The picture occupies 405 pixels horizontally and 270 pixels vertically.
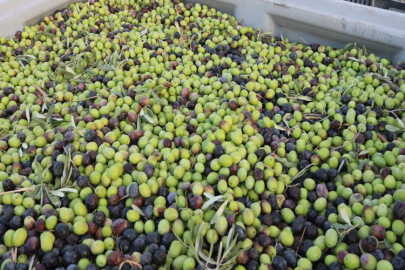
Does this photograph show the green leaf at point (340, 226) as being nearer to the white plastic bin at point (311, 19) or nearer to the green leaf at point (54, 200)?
the green leaf at point (54, 200)

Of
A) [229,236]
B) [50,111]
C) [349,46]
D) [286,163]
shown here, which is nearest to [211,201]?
[229,236]

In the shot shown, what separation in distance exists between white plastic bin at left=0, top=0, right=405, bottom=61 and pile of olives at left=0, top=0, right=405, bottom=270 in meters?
0.13

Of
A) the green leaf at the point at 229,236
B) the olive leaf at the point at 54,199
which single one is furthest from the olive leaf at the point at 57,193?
the green leaf at the point at 229,236

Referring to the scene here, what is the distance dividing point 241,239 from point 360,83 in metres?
1.69

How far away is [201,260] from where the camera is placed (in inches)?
61.6

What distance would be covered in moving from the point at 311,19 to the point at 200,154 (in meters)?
1.91

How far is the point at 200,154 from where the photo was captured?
2.10 m

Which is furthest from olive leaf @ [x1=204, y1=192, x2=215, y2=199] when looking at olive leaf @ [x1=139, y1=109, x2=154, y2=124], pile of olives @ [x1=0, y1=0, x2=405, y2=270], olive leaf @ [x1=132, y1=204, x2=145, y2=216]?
olive leaf @ [x1=139, y1=109, x2=154, y2=124]

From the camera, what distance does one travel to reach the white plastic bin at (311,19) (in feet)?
9.00

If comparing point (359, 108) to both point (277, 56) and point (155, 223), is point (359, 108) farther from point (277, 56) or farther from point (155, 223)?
point (155, 223)

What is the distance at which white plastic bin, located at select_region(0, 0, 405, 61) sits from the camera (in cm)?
274

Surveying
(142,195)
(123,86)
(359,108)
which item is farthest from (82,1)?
(359,108)

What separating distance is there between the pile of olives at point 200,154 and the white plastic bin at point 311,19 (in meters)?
0.13

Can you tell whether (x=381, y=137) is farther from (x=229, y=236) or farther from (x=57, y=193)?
(x=57, y=193)
